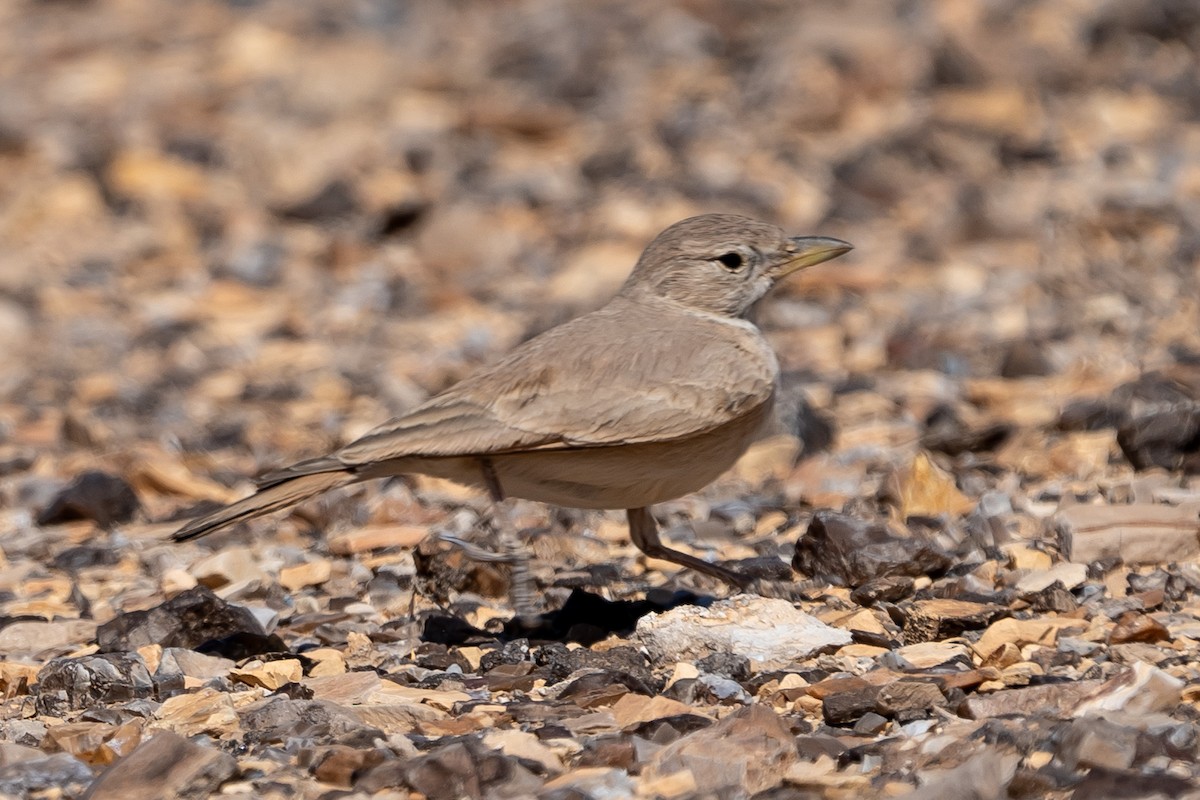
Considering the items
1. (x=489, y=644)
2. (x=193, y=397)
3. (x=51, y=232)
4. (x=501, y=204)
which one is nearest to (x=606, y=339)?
(x=489, y=644)

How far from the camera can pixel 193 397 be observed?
8.63 meters

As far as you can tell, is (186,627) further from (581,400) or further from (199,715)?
(581,400)

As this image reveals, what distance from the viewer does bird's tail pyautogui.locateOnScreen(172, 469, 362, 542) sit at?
4980 mm

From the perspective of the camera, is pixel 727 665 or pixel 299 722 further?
pixel 727 665

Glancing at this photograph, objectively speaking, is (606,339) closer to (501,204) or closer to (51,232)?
(501,204)

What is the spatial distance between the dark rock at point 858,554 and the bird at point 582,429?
24 centimetres

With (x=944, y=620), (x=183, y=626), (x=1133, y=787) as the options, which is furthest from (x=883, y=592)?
(x=183, y=626)

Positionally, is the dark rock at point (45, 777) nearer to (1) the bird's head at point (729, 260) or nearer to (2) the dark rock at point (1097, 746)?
(2) the dark rock at point (1097, 746)

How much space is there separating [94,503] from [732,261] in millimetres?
2676

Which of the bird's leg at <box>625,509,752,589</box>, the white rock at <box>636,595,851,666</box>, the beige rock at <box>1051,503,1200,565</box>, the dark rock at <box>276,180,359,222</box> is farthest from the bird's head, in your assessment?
the dark rock at <box>276,180,359,222</box>

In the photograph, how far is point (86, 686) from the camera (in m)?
4.70

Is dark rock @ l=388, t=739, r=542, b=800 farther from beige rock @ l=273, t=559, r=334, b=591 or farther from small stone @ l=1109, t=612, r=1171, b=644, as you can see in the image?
beige rock @ l=273, t=559, r=334, b=591

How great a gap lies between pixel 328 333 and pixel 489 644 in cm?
455

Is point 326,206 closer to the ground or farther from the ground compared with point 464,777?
closer to the ground
